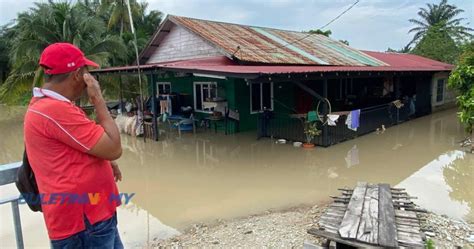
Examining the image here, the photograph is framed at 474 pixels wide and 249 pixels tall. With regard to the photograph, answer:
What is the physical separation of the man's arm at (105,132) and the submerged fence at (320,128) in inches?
305

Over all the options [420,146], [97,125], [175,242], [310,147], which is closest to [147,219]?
[175,242]

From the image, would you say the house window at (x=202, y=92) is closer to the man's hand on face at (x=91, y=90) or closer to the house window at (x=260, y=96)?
the house window at (x=260, y=96)

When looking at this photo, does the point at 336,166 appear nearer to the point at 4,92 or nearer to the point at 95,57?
the point at 95,57

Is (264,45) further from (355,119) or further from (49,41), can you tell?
(49,41)

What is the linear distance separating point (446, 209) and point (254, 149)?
187 inches

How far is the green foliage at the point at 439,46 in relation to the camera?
24516mm

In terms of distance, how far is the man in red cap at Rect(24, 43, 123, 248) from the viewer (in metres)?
1.45

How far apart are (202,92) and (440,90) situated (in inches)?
499

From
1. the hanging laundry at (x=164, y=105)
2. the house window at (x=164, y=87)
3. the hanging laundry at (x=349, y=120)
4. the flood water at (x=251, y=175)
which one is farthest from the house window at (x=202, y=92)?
the hanging laundry at (x=349, y=120)

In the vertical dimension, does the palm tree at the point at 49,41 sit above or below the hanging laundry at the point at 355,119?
above

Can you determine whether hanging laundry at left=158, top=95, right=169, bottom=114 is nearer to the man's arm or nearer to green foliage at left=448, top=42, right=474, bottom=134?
green foliage at left=448, top=42, right=474, bottom=134

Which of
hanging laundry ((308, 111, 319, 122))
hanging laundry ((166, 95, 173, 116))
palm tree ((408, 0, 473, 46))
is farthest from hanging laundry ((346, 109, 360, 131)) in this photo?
palm tree ((408, 0, 473, 46))

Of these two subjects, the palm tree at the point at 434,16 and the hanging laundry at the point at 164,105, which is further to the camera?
the palm tree at the point at 434,16

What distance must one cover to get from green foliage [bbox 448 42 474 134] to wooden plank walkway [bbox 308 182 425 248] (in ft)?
19.6
